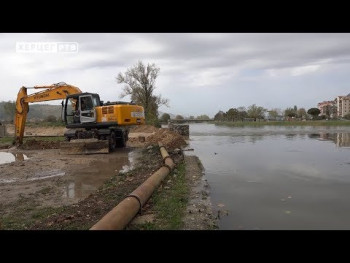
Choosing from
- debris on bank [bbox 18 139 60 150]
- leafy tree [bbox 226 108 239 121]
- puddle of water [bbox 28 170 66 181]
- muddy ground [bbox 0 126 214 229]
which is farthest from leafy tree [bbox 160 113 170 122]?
puddle of water [bbox 28 170 66 181]

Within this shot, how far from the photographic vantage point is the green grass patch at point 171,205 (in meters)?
5.55

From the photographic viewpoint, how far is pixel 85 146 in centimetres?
1695

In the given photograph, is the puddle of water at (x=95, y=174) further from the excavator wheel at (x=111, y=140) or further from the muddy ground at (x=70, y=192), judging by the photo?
the excavator wheel at (x=111, y=140)

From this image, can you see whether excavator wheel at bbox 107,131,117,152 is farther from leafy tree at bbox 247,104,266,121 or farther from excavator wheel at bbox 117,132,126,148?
leafy tree at bbox 247,104,266,121

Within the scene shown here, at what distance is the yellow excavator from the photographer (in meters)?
17.0

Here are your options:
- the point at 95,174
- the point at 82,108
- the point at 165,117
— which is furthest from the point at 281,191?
Answer: the point at 165,117

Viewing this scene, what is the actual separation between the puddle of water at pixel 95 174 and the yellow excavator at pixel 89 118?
183cm

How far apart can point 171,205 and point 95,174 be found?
17.4 feet

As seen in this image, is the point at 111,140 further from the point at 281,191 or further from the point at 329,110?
the point at 329,110

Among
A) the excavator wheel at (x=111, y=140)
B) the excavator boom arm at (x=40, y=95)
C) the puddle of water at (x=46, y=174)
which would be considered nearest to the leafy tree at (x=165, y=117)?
the excavator boom arm at (x=40, y=95)

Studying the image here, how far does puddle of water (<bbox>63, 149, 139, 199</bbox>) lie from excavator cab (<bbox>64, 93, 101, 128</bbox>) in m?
2.89
